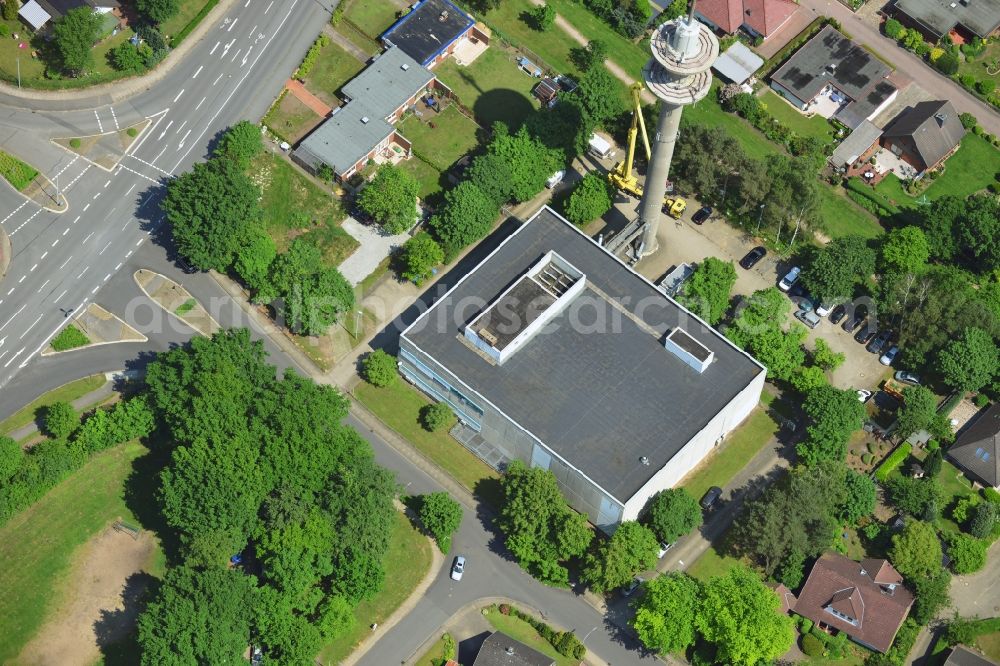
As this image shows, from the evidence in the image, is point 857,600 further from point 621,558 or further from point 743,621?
point 621,558

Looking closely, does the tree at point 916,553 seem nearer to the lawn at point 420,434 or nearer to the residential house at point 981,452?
the residential house at point 981,452

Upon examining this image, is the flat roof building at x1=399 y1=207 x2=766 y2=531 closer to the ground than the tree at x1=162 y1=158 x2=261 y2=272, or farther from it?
farther from it

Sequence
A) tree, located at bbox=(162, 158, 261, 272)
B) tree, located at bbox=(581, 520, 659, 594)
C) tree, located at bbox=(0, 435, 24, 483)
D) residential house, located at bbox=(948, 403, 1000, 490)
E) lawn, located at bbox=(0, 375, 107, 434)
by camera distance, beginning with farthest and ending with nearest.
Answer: tree, located at bbox=(162, 158, 261, 272), lawn, located at bbox=(0, 375, 107, 434), residential house, located at bbox=(948, 403, 1000, 490), tree, located at bbox=(0, 435, 24, 483), tree, located at bbox=(581, 520, 659, 594)

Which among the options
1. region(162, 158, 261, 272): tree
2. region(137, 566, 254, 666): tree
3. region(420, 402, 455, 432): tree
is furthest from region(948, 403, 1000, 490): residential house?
region(162, 158, 261, 272): tree

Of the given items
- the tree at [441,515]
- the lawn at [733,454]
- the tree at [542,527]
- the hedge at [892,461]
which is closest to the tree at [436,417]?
the tree at [441,515]

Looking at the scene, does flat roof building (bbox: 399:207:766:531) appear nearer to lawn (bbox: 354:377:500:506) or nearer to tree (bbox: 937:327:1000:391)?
lawn (bbox: 354:377:500:506)

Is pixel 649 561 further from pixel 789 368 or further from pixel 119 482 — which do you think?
pixel 119 482

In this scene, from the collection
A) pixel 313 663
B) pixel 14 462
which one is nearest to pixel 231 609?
pixel 313 663
